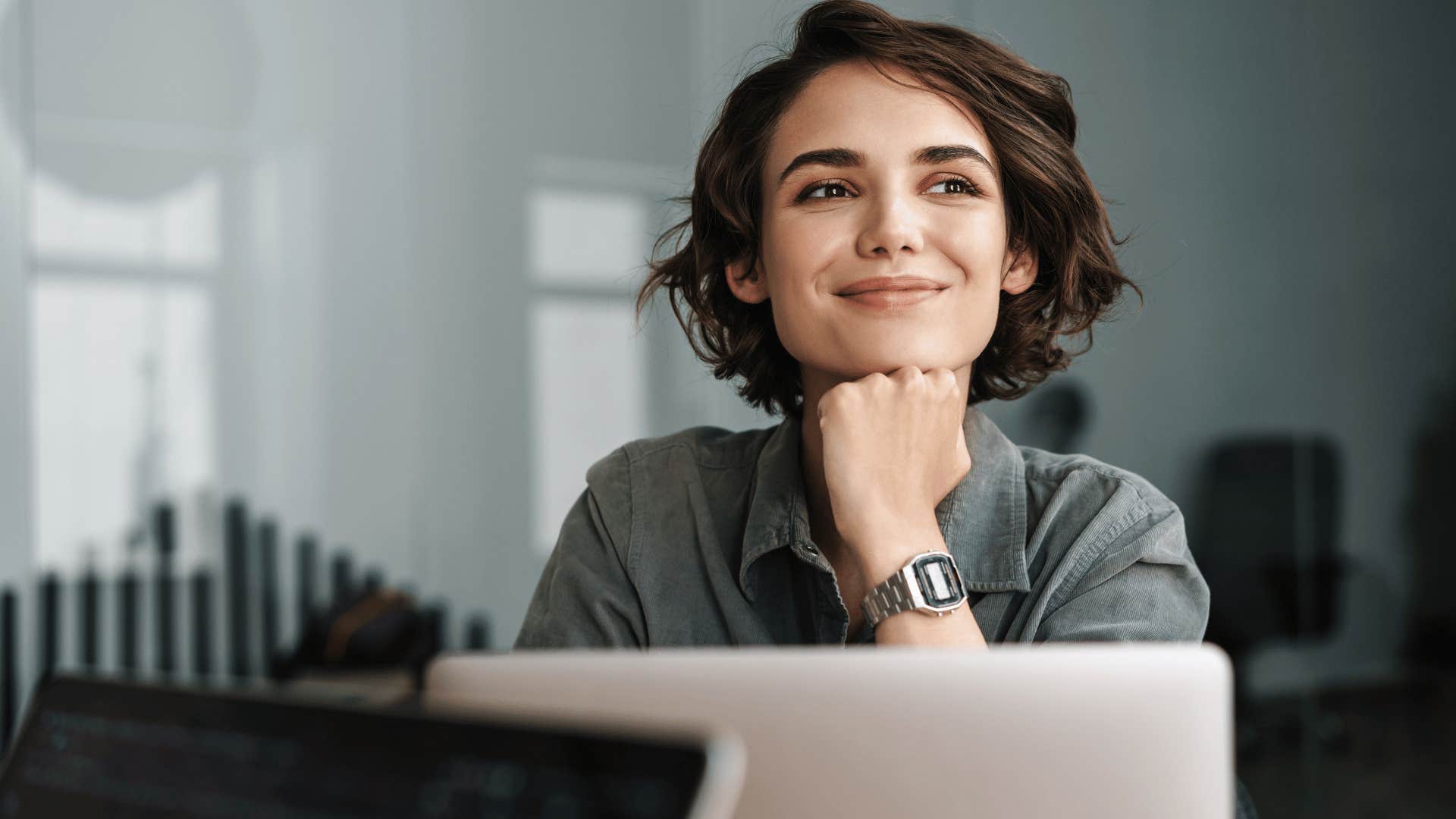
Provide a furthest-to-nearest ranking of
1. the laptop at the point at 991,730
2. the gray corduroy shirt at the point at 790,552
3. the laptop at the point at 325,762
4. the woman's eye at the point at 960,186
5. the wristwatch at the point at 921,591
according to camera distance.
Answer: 1. the woman's eye at the point at 960,186
2. the gray corduroy shirt at the point at 790,552
3. the wristwatch at the point at 921,591
4. the laptop at the point at 991,730
5. the laptop at the point at 325,762

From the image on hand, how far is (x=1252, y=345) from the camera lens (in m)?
2.83

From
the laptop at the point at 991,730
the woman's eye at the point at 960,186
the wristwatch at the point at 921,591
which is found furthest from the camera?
the woman's eye at the point at 960,186

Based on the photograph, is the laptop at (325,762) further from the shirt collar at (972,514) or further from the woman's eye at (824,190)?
the woman's eye at (824,190)

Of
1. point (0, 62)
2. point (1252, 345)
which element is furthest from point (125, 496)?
point (1252, 345)

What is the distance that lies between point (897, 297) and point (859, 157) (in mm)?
156

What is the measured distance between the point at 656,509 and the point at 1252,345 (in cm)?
204

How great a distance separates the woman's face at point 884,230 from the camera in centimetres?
120

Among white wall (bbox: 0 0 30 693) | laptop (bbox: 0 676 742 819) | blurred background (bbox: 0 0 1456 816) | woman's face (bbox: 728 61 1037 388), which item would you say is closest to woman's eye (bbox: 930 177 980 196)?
woman's face (bbox: 728 61 1037 388)

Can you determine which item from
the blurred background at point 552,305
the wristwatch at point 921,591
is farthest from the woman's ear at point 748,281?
the blurred background at point 552,305

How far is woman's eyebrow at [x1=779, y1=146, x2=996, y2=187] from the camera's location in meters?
1.21

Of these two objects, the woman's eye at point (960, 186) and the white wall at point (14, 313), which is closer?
the woman's eye at point (960, 186)

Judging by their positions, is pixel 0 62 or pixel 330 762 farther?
pixel 0 62

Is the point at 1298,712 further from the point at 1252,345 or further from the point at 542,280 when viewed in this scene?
the point at 542,280

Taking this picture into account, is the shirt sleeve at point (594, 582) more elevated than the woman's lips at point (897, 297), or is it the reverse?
the woman's lips at point (897, 297)
